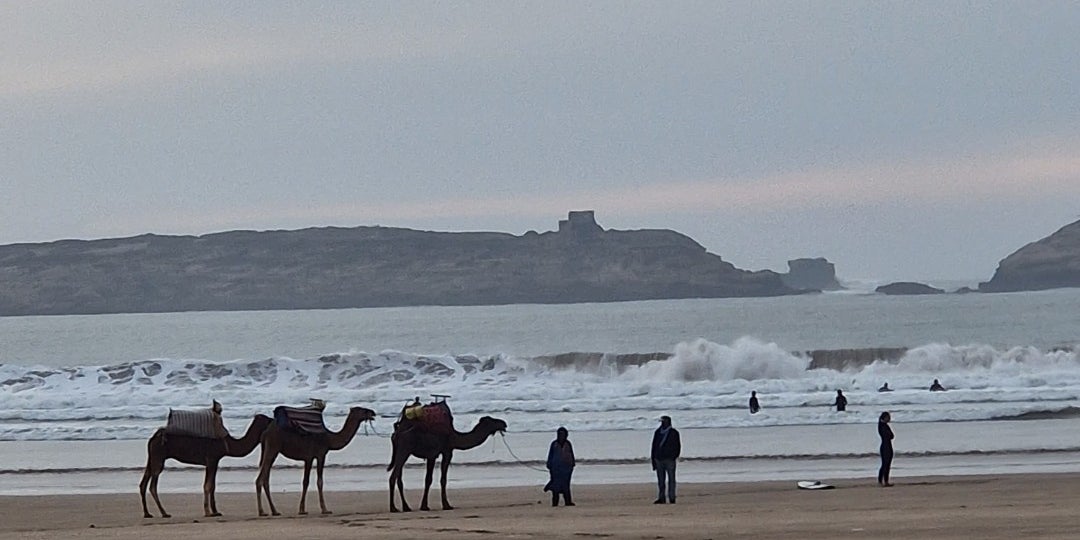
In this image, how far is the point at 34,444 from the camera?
3366 cm

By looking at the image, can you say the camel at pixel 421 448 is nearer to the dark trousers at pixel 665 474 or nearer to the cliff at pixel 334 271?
the dark trousers at pixel 665 474

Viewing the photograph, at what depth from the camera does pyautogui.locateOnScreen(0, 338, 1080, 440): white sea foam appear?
35.7 m

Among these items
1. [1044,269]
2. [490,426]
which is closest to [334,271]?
[1044,269]

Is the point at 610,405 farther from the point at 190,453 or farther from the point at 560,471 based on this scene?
the point at 190,453

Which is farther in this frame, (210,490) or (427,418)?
(427,418)

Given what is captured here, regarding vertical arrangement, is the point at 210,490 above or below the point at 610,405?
below

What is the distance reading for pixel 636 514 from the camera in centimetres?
1745

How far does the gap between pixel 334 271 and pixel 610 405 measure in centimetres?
13358

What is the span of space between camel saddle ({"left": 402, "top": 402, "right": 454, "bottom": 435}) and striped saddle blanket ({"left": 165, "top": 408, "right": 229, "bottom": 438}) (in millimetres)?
2252

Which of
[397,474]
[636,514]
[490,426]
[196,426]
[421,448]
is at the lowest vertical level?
[636,514]

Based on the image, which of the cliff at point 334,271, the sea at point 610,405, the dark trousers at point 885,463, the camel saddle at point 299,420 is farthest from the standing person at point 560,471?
the cliff at point 334,271

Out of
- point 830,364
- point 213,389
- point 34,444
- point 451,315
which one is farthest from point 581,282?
point 34,444

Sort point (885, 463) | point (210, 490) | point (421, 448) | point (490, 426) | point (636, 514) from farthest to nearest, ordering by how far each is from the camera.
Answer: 1. point (885, 463)
2. point (490, 426)
3. point (421, 448)
4. point (210, 490)
5. point (636, 514)

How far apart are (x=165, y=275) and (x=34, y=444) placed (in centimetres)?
13500
